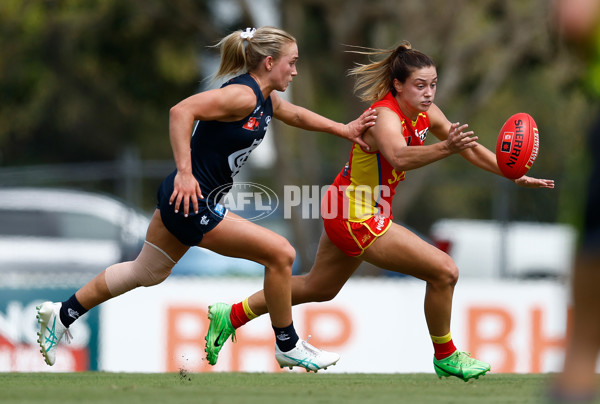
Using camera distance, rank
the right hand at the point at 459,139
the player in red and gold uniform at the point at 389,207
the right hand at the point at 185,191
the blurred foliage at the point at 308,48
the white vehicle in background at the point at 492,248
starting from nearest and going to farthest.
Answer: the right hand at the point at 459,139, the right hand at the point at 185,191, the player in red and gold uniform at the point at 389,207, the blurred foliage at the point at 308,48, the white vehicle in background at the point at 492,248

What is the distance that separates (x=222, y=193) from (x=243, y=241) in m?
0.29

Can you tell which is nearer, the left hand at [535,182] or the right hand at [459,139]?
the right hand at [459,139]

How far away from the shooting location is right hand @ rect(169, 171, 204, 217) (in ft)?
16.8

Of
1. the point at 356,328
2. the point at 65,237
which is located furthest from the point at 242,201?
the point at 65,237

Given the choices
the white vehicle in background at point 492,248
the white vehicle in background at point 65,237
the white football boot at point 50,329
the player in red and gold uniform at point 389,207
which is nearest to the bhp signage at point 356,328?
the white football boot at point 50,329

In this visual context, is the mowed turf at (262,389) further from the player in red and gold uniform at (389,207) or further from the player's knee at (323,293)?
the player's knee at (323,293)

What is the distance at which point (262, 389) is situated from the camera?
504cm

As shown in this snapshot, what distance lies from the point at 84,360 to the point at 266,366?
158 centimetres

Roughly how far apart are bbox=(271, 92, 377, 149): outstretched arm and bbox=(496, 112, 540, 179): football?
2.33ft

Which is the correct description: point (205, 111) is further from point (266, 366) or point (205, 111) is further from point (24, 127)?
point (24, 127)

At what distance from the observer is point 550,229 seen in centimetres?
1528

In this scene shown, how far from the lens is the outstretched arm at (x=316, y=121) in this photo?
218 inches

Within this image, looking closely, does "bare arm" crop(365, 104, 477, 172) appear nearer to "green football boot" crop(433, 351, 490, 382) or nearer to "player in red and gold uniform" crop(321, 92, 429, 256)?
"player in red and gold uniform" crop(321, 92, 429, 256)

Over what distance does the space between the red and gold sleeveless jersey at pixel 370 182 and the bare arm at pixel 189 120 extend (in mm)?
771
